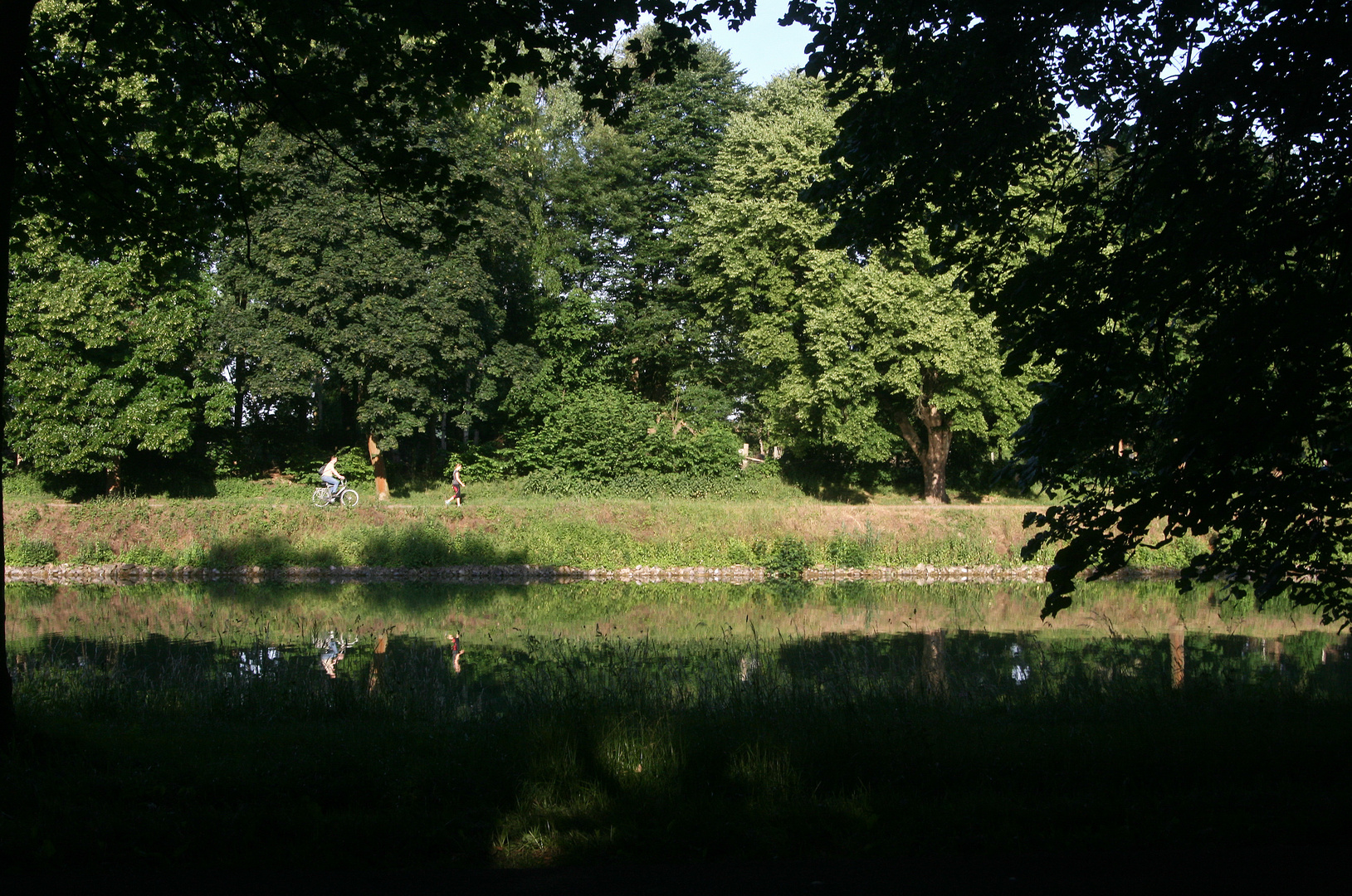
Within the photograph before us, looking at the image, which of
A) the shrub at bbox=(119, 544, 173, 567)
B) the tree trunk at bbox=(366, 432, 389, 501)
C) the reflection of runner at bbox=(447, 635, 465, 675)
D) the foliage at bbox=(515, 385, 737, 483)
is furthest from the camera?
the foliage at bbox=(515, 385, 737, 483)

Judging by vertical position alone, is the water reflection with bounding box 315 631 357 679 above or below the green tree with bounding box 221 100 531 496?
below

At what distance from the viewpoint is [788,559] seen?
27578mm

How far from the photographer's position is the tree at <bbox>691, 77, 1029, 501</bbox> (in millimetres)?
30531

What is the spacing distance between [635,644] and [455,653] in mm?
2645

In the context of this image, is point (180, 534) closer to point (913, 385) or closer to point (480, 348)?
point (480, 348)

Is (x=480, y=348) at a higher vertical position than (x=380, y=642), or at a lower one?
higher

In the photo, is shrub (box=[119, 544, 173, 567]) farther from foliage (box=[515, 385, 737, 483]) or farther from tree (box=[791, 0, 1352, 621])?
tree (box=[791, 0, 1352, 621])

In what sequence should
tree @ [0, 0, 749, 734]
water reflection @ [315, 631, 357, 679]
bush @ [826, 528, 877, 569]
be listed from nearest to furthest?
tree @ [0, 0, 749, 734], water reflection @ [315, 631, 357, 679], bush @ [826, 528, 877, 569]

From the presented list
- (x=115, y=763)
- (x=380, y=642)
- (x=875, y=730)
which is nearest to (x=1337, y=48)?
(x=875, y=730)

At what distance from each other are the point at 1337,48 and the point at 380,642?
45.3ft

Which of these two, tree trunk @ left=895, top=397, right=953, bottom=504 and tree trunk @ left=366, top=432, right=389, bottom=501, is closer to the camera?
tree trunk @ left=366, top=432, right=389, bottom=501

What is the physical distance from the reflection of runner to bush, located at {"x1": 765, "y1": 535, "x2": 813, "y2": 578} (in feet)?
41.3

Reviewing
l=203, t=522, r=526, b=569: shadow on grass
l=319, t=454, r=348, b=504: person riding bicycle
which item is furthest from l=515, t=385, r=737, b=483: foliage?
l=319, t=454, r=348, b=504: person riding bicycle

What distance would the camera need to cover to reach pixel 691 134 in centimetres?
3831
